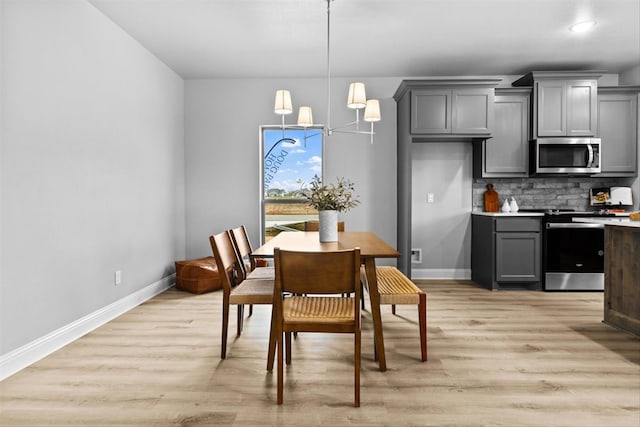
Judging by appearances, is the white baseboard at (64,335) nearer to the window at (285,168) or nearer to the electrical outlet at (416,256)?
the window at (285,168)

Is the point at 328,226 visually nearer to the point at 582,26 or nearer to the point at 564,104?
the point at 582,26

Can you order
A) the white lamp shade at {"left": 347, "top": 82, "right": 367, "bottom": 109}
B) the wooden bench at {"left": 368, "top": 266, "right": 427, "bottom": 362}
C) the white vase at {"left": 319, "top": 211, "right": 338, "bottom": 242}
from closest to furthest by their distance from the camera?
the wooden bench at {"left": 368, "top": 266, "right": 427, "bottom": 362}
the white vase at {"left": 319, "top": 211, "right": 338, "bottom": 242}
the white lamp shade at {"left": 347, "top": 82, "right": 367, "bottom": 109}

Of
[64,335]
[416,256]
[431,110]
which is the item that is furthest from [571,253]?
[64,335]

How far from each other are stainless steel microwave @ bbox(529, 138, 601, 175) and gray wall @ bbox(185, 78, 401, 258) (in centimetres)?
165

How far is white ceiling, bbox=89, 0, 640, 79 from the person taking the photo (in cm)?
323

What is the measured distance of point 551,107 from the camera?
454 centimetres

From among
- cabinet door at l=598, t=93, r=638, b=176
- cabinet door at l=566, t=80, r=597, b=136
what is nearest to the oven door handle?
cabinet door at l=598, t=93, r=638, b=176

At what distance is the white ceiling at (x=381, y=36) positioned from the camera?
323 centimetres

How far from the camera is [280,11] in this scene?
3285 mm

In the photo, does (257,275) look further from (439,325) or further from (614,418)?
(614,418)

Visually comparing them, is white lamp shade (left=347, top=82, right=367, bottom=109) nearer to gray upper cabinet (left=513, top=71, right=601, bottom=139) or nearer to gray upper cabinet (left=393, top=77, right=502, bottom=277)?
gray upper cabinet (left=393, top=77, right=502, bottom=277)

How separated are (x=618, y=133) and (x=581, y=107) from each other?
1.94 feet

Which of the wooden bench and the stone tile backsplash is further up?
the stone tile backsplash

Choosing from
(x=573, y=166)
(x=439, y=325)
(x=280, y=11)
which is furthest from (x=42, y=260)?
(x=573, y=166)
